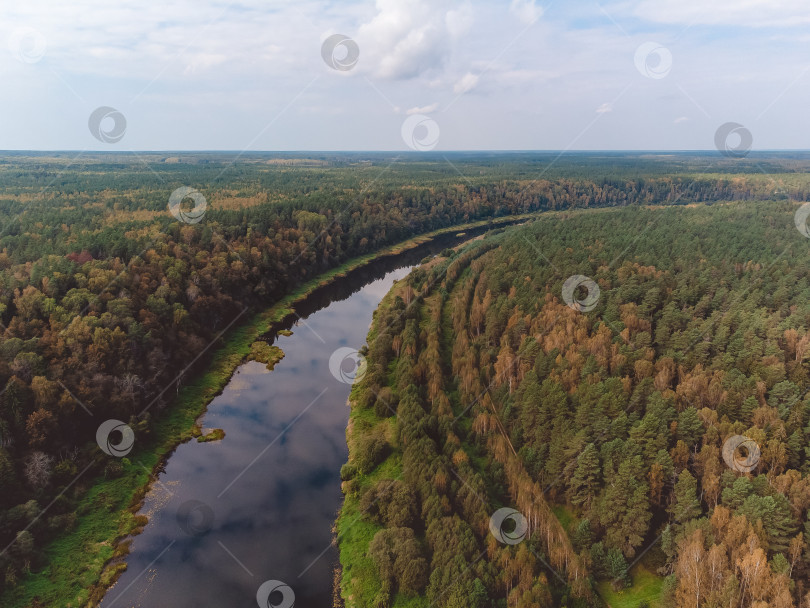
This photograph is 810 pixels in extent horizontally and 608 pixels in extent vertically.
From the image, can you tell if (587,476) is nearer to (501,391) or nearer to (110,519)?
(501,391)

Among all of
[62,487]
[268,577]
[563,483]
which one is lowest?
[268,577]

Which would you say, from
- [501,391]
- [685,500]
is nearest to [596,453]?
[685,500]

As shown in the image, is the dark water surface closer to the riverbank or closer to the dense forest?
the riverbank

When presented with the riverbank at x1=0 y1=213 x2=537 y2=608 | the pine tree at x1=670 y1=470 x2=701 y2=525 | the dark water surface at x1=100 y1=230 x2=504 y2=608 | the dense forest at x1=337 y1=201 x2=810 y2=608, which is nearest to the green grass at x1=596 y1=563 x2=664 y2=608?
the dense forest at x1=337 y1=201 x2=810 y2=608

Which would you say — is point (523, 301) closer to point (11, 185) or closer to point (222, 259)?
point (222, 259)

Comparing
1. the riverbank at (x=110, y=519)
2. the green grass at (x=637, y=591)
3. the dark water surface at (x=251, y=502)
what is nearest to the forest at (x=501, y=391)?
the riverbank at (x=110, y=519)

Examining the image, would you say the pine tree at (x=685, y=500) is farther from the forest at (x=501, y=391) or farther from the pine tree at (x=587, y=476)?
the pine tree at (x=587, y=476)

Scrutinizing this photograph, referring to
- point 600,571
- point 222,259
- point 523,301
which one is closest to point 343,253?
point 222,259
